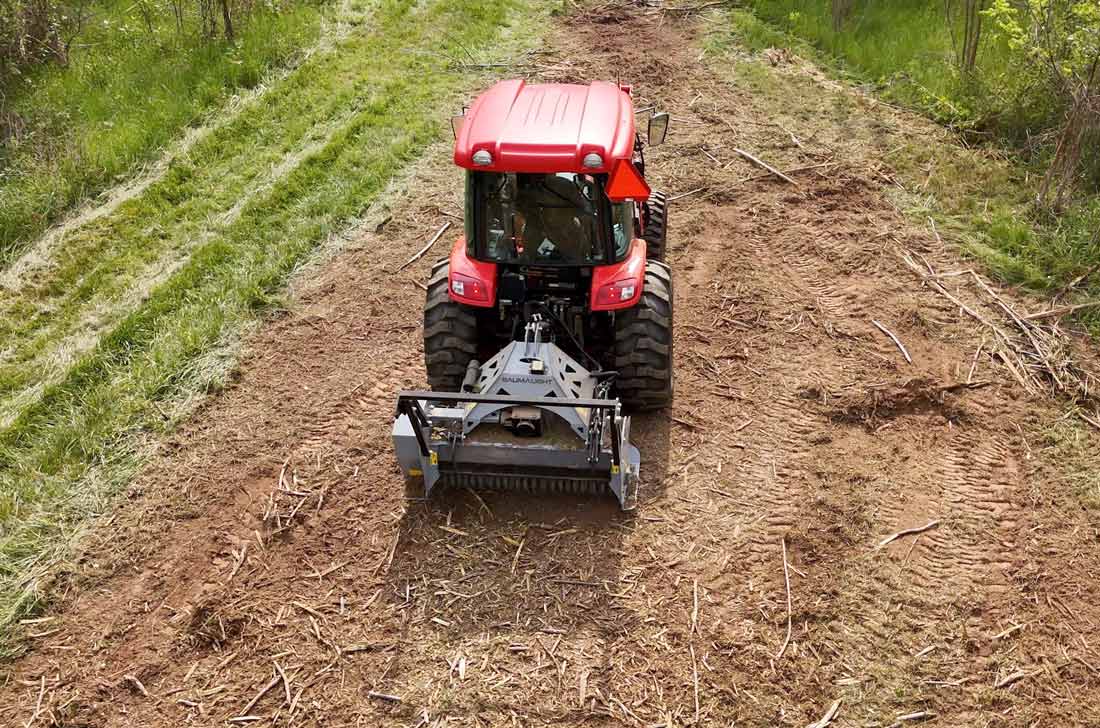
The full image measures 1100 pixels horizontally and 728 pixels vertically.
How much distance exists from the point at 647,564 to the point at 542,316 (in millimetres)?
1731

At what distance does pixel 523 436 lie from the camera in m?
5.41

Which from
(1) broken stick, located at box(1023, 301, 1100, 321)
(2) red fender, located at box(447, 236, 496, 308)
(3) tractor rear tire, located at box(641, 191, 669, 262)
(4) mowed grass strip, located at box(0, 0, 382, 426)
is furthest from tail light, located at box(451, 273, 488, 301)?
(1) broken stick, located at box(1023, 301, 1100, 321)

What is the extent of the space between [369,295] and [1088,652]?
597 cm

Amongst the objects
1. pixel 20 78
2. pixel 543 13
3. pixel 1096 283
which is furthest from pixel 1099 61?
pixel 20 78

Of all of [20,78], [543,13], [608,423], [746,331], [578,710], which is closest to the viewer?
[578,710]

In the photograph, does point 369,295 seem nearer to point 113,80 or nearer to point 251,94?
point 251,94

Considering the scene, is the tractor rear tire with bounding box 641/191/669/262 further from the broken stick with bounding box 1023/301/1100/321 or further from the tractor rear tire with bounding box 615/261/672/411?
the broken stick with bounding box 1023/301/1100/321

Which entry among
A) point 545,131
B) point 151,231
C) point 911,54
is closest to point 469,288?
point 545,131

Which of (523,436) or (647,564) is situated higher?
(523,436)

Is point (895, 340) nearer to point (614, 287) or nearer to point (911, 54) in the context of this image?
point (614, 287)

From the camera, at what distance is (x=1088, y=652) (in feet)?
15.4

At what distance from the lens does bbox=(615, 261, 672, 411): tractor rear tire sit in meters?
5.69

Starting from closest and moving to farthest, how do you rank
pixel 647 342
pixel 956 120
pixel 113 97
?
pixel 647 342 < pixel 956 120 < pixel 113 97

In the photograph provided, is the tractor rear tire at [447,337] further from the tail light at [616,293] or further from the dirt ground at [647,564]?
the tail light at [616,293]
